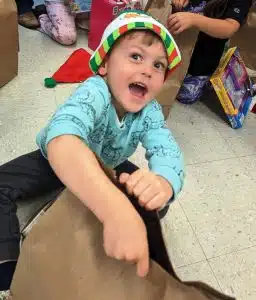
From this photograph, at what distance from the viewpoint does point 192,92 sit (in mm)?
1330

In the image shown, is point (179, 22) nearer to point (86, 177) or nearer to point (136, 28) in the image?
point (136, 28)

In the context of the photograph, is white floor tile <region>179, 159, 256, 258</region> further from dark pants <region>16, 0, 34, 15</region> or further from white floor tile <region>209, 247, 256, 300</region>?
dark pants <region>16, 0, 34, 15</region>

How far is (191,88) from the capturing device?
1.32m

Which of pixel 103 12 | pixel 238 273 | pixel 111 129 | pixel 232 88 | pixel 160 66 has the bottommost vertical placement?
pixel 238 273

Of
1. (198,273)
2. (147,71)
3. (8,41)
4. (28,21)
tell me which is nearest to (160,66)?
(147,71)

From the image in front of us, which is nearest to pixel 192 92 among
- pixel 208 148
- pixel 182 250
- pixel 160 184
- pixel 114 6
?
pixel 208 148

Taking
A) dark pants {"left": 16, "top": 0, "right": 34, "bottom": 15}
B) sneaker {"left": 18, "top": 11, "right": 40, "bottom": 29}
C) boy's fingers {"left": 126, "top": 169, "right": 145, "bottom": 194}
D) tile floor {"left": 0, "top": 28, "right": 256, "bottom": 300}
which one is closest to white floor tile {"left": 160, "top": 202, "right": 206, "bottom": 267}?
tile floor {"left": 0, "top": 28, "right": 256, "bottom": 300}

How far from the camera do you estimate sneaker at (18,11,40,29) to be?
1516mm

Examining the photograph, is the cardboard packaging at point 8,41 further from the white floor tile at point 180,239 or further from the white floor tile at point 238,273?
the white floor tile at point 238,273

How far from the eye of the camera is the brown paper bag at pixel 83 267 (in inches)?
14.1

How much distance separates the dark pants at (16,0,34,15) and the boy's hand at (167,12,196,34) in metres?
0.87

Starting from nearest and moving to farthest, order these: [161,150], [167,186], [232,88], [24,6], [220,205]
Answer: [167,186], [161,150], [220,205], [232,88], [24,6]

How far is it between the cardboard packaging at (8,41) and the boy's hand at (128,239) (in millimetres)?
893

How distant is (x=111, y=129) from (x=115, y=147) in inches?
2.3
